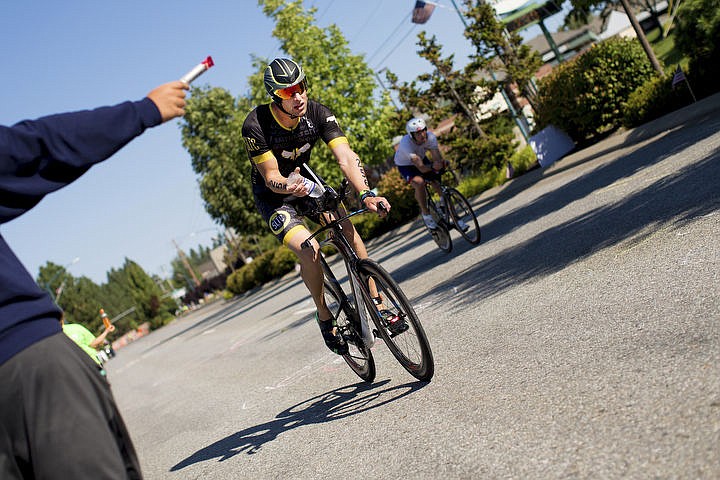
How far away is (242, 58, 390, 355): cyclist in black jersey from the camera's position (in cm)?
560

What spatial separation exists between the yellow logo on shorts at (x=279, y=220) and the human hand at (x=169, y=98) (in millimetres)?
2974

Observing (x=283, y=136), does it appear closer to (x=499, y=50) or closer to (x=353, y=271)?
(x=353, y=271)

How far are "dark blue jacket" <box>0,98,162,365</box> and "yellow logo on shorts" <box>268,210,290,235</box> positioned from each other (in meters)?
3.13

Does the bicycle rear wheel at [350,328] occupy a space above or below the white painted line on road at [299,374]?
above

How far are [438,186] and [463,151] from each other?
38.3ft

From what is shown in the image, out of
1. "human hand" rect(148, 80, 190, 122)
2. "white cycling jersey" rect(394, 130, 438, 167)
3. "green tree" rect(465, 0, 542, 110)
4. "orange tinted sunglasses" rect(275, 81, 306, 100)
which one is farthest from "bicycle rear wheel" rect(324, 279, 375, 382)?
"green tree" rect(465, 0, 542, 110)

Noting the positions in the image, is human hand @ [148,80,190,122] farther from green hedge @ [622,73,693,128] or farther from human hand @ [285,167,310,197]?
green hedge @ [622,73,693,128]

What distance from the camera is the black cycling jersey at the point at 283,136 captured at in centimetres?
583

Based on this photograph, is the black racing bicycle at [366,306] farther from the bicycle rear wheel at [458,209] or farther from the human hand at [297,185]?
the bicycle rear wheel at [458,209]

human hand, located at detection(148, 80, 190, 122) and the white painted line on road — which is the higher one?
human hand, located at detection(148, 80, 190, 122)

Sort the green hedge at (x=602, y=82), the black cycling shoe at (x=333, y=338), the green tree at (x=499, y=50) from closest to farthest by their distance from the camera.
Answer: the black cycling shoe at (x=333, y=338)
the green hedge at (x=602, y=82)
the green tree at (x=499, y=50)

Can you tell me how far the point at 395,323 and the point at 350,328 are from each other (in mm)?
800

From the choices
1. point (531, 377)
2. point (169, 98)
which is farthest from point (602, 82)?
point (169, 98)

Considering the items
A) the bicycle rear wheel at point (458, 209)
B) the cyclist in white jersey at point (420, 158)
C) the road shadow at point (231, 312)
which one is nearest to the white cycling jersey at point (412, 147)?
the cyclist in white jersey at point (420, 158)
